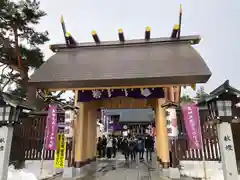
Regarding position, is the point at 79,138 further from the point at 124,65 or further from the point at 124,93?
the point at 124,65

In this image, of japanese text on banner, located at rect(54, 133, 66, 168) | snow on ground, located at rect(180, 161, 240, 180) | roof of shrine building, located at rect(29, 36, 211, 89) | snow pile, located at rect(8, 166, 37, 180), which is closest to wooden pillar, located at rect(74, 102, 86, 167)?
japanese text on banner, located at rect(54, 133, 66, 168)

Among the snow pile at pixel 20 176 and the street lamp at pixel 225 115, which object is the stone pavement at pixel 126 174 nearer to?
the snow pile at pixel 20 176

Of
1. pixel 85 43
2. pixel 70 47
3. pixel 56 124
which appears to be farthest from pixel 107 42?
pixel 56 124

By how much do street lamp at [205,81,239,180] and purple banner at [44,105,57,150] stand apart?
558cm

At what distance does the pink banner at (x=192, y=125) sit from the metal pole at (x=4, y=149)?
5.58m

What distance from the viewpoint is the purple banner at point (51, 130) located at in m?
6.94

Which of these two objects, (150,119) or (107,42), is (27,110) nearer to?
(107,42)

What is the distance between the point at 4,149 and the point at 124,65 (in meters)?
4.71

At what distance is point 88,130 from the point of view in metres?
9.31

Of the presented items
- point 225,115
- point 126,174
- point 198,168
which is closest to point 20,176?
point 126,174

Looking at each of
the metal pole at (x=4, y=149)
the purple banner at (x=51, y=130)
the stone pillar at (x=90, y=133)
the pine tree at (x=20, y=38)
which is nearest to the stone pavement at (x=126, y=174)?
the stone pillar at (x=90, y=133)

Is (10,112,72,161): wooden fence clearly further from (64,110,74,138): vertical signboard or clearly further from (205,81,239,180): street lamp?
(205,81,239,180): street lamp

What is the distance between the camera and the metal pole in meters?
5.03

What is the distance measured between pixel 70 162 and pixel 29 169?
1.82 metres
